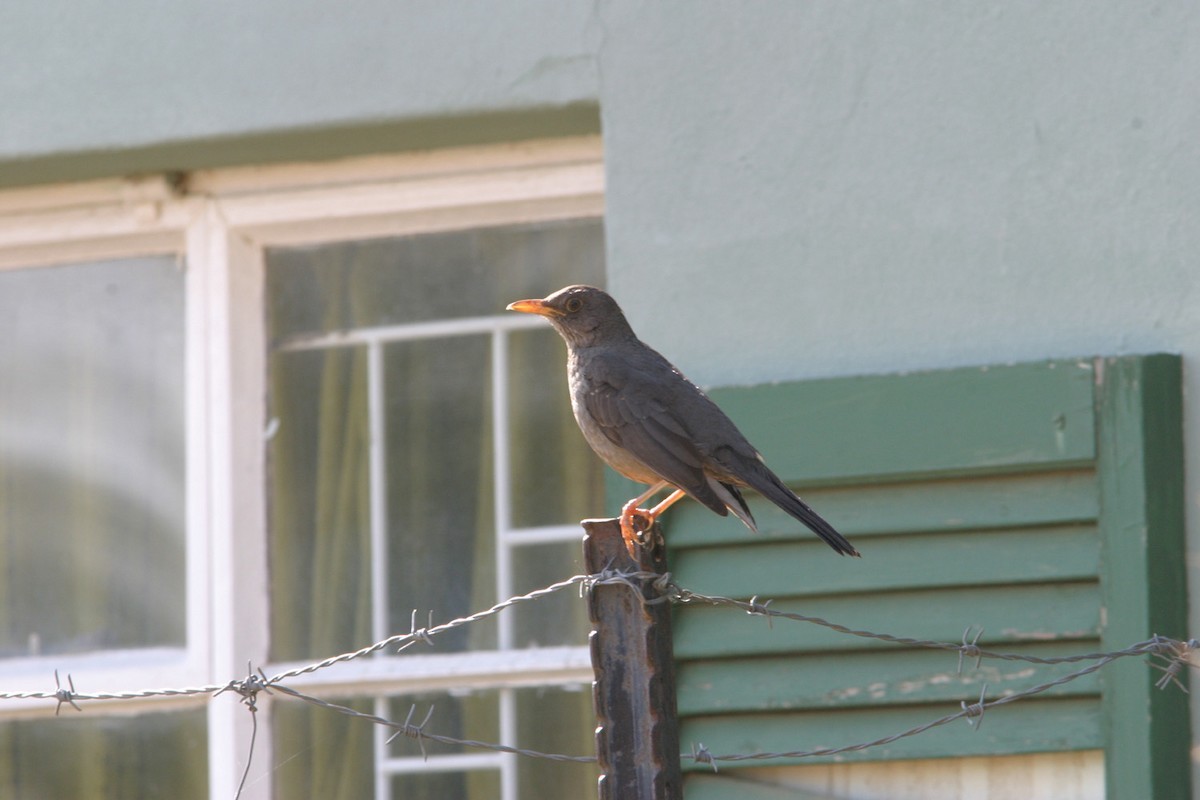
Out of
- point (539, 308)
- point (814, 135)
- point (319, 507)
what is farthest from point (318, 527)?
point (814, 135)

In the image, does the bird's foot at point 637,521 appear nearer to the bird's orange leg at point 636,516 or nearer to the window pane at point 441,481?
the bird's orange leg at point 636,516

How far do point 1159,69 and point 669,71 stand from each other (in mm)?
1200

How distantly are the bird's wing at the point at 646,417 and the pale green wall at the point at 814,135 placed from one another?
1.03 feet

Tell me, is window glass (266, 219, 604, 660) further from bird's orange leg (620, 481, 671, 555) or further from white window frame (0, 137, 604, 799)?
bird's orange leg (620, 481, 671, 555)

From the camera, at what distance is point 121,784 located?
5160mm

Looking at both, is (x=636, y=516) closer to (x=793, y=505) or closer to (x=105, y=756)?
(x=793, y=505)

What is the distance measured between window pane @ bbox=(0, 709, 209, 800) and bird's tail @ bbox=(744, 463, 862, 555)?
1.93m

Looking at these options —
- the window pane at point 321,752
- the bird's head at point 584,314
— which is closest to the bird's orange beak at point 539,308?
the bird's head at point 584,314

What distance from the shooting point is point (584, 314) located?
4516 mm

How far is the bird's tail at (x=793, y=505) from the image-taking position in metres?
3.71

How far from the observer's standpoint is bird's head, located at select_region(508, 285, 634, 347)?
448 centimetres

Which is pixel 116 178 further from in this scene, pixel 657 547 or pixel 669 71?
pixel 657 547

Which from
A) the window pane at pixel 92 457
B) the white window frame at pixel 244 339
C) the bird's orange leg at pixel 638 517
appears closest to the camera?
the bird's orange leg at pixel 638 517

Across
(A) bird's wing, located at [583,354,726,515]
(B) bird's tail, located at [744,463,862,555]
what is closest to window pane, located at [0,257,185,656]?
(A) bird's wing, located at [583,354,726,515]
